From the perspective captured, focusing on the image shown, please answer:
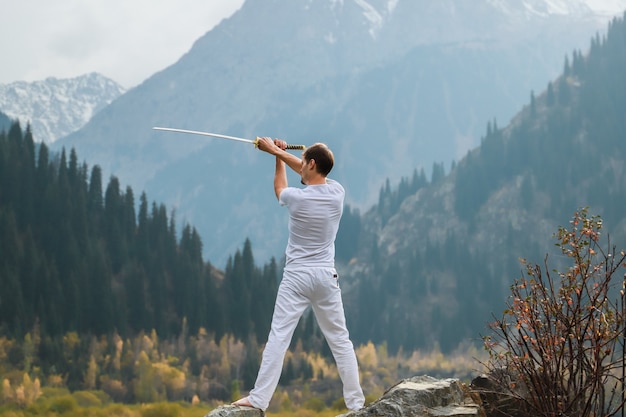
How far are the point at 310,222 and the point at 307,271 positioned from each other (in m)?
0.52

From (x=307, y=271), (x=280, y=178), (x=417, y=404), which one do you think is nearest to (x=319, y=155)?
(x=280, y=178)

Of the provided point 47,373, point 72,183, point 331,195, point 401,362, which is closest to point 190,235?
point 72,183

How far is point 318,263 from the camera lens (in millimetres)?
9953

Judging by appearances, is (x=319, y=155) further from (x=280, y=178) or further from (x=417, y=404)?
(x=417, y=404)

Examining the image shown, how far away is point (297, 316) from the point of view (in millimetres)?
10016

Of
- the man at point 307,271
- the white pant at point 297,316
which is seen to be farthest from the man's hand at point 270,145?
the white pant at point 297,316

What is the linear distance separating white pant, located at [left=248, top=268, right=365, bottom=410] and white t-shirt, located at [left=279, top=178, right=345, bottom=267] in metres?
0.15

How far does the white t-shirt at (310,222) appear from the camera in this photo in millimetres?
9914

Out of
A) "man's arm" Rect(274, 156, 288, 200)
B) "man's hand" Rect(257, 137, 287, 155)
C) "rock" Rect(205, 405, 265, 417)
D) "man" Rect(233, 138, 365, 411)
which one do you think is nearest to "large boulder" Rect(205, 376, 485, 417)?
"rock" Rect(205, 405, 265, 417)

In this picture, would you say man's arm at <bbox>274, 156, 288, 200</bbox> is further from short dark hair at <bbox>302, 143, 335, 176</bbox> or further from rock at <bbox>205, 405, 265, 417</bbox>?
rock at <bbox>205, 405, 265, 417</bbox>

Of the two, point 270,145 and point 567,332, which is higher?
point 270,145

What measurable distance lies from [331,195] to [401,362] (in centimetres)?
18808

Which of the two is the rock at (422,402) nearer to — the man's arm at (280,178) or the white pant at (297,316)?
the white pant at (297,316)

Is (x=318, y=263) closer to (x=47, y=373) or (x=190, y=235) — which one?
(x=47, y=373)
